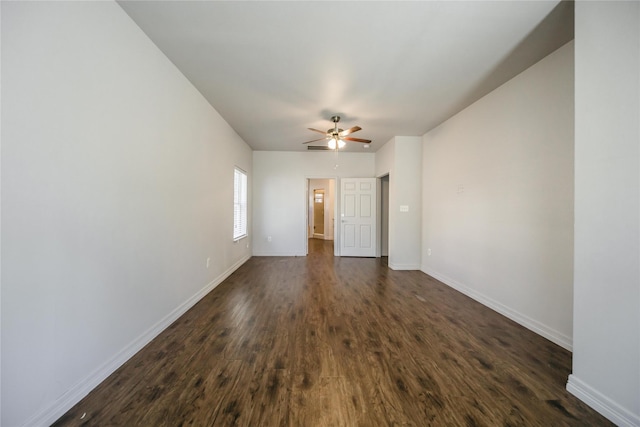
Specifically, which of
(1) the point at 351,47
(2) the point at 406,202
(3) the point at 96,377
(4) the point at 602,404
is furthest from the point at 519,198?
(3) the point at 96,377

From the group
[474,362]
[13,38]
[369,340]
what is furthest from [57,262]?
[474,362]

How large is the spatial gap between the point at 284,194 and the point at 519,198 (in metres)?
4.62

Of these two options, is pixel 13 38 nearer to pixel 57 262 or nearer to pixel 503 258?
pixel 57 262

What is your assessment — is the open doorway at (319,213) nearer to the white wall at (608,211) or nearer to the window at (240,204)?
the window at (240,204)

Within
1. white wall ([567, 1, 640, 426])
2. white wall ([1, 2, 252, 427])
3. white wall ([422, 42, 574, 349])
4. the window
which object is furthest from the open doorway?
white wall ([567, 1, 640, 426])

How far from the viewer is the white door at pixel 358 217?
19.0 feet

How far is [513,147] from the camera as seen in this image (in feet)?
8.27

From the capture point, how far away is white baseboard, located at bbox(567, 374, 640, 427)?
1234 millimetres

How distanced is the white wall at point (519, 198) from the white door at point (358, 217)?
2.23 meters

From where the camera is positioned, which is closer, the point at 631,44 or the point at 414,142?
the point at 631,44

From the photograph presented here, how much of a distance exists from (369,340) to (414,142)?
3.93m

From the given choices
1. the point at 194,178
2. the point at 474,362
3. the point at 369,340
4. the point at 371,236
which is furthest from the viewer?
the point at 371,236

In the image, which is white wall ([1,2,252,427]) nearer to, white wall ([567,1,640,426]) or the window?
the window

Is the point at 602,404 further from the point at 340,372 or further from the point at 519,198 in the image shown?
the point at 519,198
